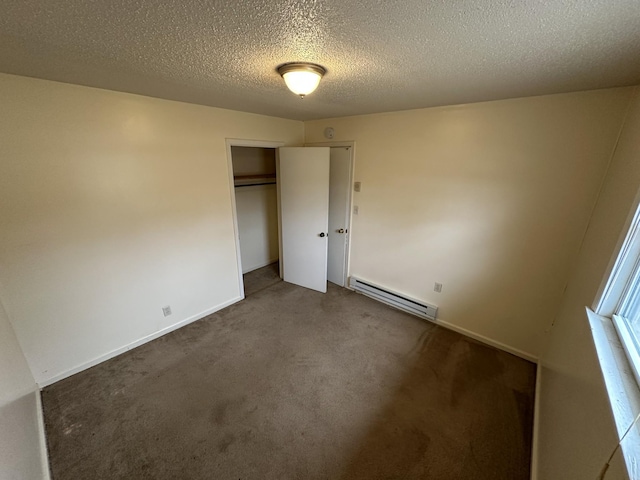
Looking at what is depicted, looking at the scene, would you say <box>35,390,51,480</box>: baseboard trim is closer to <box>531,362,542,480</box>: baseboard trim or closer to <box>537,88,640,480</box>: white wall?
<box>537,88,640,480</box>: white wall

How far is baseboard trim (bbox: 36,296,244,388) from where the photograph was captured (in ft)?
6.78

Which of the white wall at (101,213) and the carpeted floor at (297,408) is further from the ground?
the white wall at (101,213)

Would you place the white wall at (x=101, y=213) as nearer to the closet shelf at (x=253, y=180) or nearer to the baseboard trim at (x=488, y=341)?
the closet shelf at (x=253, y=180)

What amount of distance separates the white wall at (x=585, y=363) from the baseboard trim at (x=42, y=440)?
260 centimetres

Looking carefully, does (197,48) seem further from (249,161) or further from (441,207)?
(249,161)

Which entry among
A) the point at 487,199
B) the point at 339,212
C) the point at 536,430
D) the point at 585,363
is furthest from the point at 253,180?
the point at 536,430

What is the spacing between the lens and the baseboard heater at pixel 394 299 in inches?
113

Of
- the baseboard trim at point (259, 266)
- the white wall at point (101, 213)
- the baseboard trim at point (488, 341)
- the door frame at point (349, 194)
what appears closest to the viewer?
the white wall at point (101, 213)

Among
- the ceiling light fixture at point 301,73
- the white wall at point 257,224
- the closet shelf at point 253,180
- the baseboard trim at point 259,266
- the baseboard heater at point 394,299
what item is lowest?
the baseboard trim at point 259,266

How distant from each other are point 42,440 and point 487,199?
375 cm


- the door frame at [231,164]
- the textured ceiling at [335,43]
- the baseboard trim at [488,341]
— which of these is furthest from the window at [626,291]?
the door frame at [231,164]

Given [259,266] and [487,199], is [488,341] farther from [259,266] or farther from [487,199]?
[259,266]

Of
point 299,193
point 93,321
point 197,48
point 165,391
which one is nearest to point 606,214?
point 197,48

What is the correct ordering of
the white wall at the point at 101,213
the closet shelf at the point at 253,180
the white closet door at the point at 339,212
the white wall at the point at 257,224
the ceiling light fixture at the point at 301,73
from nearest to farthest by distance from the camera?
the ceiling light fixture at the point at 301,73 → the white wall at the point at 101,213 → the white closet door at the point at 339,212 → the closet shelf at the point at 253,180 → the white wall at the point at 257,224
